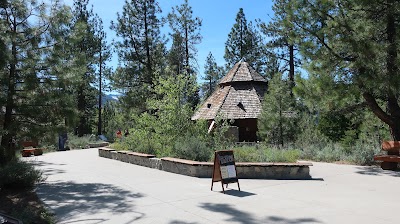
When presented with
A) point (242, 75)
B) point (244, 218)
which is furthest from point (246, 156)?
point (242, 75)

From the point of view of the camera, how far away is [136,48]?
124 feet

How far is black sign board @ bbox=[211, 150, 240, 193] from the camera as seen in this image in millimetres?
8852

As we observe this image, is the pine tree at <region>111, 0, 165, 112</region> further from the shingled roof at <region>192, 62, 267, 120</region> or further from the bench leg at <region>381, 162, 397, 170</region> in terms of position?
the bench leg at <region>381, 162, 397, 170</region>

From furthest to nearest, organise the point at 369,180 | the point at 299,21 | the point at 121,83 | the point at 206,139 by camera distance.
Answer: the point at 121,83 → the point at 206,139 → the point at 299,21 → the point at 369,180

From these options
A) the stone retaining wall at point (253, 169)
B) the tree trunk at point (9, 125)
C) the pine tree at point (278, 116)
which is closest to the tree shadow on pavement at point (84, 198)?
the tree trunk at point (9, 125)

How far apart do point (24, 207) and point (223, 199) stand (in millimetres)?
4190

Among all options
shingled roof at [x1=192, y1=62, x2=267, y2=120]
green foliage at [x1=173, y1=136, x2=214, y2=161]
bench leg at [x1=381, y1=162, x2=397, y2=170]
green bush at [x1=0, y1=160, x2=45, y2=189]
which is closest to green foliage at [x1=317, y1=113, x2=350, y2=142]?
shingled roof at [x1=192, y1=62, x2=267, y2=120]

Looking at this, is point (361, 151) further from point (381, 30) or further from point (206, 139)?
point (206, 139)

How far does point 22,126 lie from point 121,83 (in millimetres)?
28573

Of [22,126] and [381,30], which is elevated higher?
[381,30]

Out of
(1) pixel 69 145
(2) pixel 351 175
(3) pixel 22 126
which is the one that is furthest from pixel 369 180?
(1) pixel 69 145

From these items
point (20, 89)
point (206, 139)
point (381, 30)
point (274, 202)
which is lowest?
point (274, 202)

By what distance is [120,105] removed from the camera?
39.6 m

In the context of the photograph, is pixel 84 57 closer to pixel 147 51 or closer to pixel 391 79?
pixel 391 79
